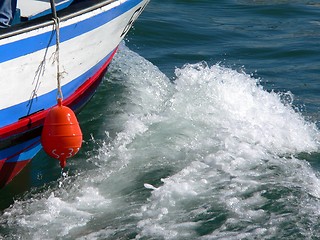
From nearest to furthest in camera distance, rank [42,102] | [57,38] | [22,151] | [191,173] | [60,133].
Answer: [60,133]
[57,38]
[42,102]
[22,151]
[191,173]

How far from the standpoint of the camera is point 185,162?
6168mm

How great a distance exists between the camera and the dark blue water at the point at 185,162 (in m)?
5.32

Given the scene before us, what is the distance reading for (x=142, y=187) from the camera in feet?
19.2

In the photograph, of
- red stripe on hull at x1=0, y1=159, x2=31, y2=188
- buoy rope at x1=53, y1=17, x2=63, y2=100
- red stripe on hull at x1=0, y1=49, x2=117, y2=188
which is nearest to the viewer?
buoy rope at x1=53, y1=17, x2=63, y2=100

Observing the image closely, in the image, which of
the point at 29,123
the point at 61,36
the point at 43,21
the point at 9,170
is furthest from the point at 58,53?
the point at 9,170

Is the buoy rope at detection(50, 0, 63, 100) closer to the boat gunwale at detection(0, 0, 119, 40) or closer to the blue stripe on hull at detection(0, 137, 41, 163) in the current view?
the boat gunwale at detection(0, 0, 119, 40)

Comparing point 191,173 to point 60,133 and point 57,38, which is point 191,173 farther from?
point 57,38

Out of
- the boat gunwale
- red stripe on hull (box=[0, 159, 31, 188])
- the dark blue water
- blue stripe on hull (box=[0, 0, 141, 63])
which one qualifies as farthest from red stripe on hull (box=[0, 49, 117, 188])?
the boat gunwale

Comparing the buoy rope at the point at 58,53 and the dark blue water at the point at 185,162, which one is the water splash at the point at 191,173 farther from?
the buoy rope at the point at 58,53

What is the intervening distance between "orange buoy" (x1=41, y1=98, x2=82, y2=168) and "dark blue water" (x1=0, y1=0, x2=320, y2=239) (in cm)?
45

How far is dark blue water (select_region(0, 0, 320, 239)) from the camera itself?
5.32m

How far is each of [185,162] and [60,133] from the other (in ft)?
3.93

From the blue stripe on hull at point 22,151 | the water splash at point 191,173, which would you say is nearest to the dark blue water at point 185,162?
the water splash at point 191,173

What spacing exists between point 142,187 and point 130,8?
1274mm
